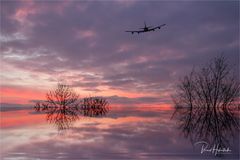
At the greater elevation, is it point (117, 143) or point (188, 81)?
point (188, 81)

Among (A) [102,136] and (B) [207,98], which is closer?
(A) [102,136]

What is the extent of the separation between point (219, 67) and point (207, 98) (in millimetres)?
4647

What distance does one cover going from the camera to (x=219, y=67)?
5234 centimetres

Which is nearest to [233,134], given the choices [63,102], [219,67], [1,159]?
[1,159]

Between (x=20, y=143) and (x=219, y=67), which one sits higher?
(x=219, y=67)

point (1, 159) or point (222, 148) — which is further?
point (222, 148)

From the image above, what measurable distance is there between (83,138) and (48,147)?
2572mm

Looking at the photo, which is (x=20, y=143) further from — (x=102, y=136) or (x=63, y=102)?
(x=63, y=102)

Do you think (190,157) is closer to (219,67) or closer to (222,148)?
(222,148)

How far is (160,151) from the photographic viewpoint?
11164 mm

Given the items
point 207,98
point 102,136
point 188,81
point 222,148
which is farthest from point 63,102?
point 222,148

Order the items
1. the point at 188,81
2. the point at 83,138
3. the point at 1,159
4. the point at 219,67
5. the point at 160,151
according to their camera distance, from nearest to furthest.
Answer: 1. the point at 1,159
2. the point at 160,151
3. the point at 83,138
4. the point at 219,67
5. the point at 188,81

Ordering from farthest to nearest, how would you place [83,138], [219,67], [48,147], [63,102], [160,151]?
[63,102] < [219,67] < [83,138] < [48,147] < [160,151]

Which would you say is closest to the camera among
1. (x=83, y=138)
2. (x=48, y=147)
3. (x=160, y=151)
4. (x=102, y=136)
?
(x=160, y=151)
